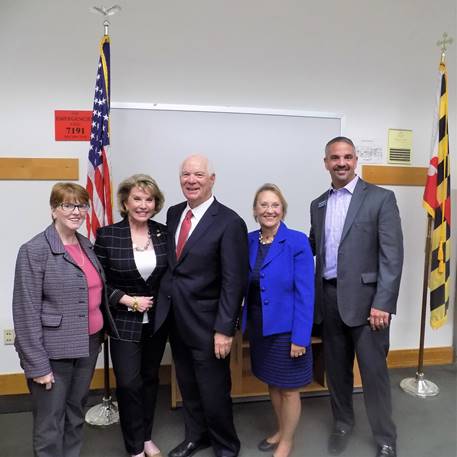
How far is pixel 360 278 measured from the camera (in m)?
1.94

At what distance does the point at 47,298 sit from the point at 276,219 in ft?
3.47

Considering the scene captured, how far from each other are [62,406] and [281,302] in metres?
Answer: 1.05

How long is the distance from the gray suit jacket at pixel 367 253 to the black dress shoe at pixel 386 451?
67 cm

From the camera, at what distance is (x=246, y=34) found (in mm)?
2756

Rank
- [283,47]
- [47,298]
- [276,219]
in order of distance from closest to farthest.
A: [47,298]
[276,219]
[283,47]

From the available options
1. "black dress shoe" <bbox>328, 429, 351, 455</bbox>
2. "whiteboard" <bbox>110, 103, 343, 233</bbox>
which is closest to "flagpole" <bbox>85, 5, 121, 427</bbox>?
"whiteboard" <bbox>110, 103, 343, 233</bbox>

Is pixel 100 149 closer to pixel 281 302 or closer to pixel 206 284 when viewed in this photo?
pixel 206 284

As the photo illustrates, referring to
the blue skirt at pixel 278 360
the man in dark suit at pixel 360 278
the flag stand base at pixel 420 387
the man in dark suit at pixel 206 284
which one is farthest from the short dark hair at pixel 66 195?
the flag stand base at pixel 420 387

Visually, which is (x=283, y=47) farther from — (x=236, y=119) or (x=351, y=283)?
(x=351, y=283)

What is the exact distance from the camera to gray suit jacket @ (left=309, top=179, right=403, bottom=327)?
1889 millimetres

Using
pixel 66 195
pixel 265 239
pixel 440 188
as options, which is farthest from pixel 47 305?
pixel 440 188

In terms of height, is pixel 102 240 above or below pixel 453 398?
above

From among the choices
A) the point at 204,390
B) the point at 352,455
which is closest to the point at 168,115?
the point at 204,390

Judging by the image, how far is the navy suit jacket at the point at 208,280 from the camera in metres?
1.73
